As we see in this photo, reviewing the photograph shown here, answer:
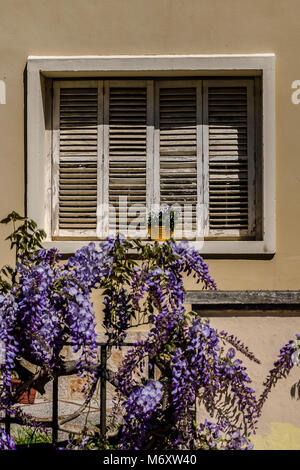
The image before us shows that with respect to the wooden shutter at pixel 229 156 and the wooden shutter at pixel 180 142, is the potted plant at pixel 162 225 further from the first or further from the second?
the wooden shutter at pixel 229 156

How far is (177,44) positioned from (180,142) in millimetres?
817

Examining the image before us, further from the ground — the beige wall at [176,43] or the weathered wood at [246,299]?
the beige wall at [176,43]

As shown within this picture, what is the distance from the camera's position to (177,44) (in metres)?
5.35

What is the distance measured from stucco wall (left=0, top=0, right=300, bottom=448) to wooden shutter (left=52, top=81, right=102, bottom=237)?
0.32m

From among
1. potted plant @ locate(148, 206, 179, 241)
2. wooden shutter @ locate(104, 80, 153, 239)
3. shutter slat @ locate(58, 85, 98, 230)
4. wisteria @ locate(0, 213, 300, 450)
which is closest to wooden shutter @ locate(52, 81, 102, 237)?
shutter slat @ locate(58, 85, 98, 230)

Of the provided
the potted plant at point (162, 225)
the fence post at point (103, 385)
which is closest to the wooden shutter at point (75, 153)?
the potted plant at point (162, 225)

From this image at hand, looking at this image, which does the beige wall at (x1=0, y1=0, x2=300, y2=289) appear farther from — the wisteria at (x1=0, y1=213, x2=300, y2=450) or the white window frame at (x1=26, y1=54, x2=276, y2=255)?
the wisteria at (x1=0, y1=213, x2=300, y2=450)

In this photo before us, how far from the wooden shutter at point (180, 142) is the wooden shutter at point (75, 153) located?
0.54m

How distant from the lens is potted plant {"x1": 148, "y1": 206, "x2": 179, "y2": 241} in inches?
208

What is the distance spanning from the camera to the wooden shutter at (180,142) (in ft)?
18.0

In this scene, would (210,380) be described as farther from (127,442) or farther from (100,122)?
(100,122)

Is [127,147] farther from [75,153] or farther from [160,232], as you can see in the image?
[160,232]

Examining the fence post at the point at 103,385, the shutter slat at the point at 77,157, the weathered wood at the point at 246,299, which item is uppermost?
the shutter slat at the point at 77,157

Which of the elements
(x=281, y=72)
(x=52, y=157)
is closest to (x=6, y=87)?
(x=52, y=157)
